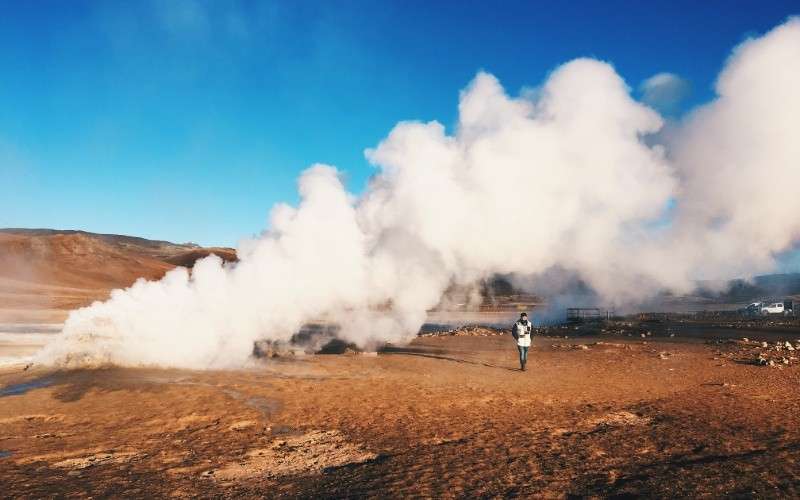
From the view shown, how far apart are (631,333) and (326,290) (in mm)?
22315

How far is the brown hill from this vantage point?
49219 millimetres

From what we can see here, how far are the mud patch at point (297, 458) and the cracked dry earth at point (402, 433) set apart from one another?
35mm

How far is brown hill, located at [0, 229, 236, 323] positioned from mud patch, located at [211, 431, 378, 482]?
40827mm

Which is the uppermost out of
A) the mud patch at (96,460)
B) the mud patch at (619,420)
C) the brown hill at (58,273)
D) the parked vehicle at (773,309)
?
the brown hill at (58,273)

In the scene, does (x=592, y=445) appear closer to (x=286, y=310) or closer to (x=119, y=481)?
(x=119, y=481)

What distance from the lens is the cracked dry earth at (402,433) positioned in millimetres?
6648

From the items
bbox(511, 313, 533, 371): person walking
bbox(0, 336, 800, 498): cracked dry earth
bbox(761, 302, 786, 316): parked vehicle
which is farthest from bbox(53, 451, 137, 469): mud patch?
bbox(761, 302, 786, 316): parked vehicle

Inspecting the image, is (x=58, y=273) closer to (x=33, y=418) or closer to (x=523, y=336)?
(x=33, y=418)

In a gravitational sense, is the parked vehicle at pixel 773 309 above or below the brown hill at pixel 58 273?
below

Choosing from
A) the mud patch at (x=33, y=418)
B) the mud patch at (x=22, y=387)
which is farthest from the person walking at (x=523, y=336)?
the mud patch at (x=22, y=387)

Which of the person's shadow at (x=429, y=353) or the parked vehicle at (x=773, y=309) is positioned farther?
the parked vehicle at (x=773, y=309)

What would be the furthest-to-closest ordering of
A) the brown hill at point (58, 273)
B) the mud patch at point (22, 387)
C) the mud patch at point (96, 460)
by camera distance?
the brown hill at point (58, 273) < the mud patch at point (22, 387) < the mud patch at point (96, 460)

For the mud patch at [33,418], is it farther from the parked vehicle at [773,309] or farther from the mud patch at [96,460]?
the parked vehicle at [773,309]

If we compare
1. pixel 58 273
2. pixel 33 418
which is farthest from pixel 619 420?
pixel 58 273
